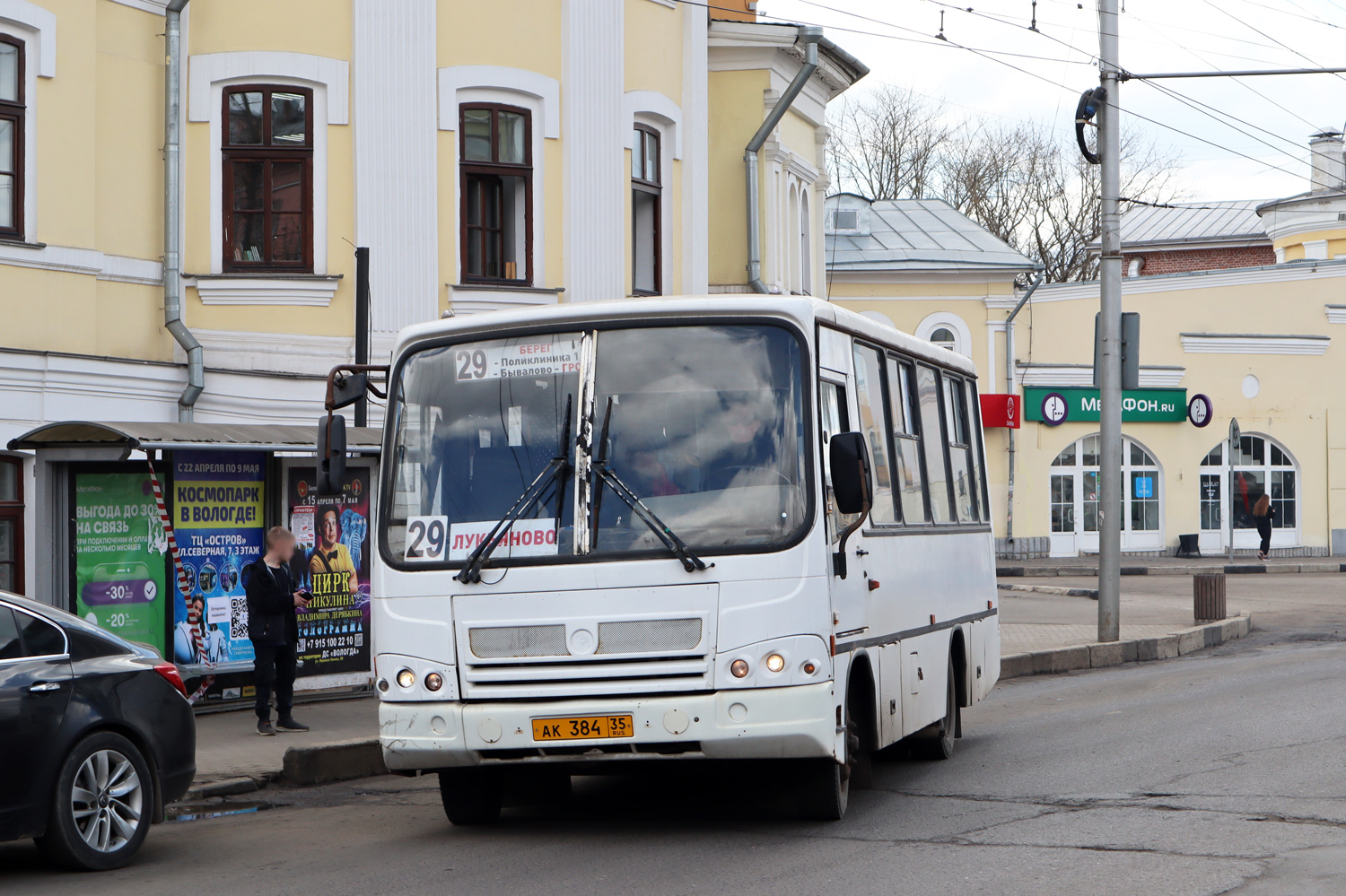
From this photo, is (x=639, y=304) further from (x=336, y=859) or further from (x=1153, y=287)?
(x=1153, y=287)

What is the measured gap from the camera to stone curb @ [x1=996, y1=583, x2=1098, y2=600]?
2903 centimetres

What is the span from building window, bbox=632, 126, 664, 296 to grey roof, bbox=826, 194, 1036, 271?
19.8 m

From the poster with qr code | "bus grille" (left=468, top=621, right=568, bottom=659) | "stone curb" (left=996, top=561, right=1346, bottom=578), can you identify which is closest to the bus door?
"bus grille" (left=468, top=621, right=568, bottom=659)

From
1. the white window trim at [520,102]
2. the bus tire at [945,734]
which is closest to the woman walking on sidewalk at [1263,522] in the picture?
the white window trim at [520,102]

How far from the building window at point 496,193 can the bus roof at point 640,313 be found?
8.92 m

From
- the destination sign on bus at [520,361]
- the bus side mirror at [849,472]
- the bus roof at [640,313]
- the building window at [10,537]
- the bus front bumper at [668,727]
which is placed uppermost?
the bus roof at [640,313]

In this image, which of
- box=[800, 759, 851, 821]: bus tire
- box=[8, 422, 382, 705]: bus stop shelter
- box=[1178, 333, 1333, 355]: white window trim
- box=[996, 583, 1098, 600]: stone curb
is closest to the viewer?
box=[800, 759, 851, 821]: bus tire

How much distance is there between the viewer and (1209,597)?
Answer: 22.8 m

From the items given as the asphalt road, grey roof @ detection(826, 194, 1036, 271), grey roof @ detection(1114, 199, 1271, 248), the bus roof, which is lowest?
the asphalt road

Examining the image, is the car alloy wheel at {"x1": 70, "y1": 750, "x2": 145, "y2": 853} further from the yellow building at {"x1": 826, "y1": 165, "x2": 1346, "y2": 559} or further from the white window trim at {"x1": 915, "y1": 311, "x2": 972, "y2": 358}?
the white window trim at {"x1": 915, "y1": 311, "x2": 972, "y2": 358}

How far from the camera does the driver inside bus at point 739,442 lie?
807 centimetres

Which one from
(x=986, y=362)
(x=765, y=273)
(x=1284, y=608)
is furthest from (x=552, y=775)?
(x=986, y=362)

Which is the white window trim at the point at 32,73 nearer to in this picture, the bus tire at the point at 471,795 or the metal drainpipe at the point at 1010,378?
the bus tire at the point at 471,795

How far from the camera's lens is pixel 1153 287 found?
40.6 meters
